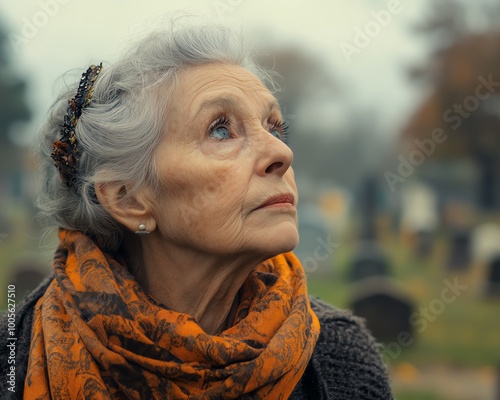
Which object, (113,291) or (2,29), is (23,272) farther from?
(2,29)

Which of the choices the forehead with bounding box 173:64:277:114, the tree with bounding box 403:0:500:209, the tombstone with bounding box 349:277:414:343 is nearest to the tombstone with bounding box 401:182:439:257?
the tree with bounding box 403:0:500:209

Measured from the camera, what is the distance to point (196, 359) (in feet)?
8.29

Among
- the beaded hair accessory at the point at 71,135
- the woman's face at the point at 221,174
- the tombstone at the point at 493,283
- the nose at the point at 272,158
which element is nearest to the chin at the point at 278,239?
the woman's face at the point at 221,174

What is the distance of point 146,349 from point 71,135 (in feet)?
3.06

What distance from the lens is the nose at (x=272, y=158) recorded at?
105 inches

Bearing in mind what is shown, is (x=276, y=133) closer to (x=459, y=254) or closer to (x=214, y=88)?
(x=214, y=88)

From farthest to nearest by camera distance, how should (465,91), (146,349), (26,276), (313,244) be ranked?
(465,91) → (313,244) → (26,276) → (146,349)

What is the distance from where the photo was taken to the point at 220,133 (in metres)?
2.70

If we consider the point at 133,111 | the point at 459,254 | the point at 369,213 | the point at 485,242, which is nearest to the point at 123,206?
the point at 133,111

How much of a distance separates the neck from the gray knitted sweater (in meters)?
0.43

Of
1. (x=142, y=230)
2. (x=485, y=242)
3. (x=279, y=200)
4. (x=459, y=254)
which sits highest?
(x=279, y=200)

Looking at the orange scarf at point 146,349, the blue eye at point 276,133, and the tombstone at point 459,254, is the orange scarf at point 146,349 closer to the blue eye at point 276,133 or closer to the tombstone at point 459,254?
the blue eye at point 276,133

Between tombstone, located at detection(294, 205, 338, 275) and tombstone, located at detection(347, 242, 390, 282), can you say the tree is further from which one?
tombstone, located at detection(347, 242, 390, 282)

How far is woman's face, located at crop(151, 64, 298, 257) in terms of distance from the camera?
8.55ft
